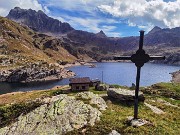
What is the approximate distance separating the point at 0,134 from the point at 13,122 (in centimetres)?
236

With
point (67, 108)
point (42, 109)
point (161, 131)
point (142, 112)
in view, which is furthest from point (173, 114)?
point (42, 109)

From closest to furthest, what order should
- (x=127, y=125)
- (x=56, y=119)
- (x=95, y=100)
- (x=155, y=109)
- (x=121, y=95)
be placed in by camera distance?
1. (x=127, y=125)
2. (x=56, y=119)
3. (x=95, y=100)
4. (x=155, y=109)
5. (x=121, y=95)

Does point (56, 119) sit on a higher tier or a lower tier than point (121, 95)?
lower

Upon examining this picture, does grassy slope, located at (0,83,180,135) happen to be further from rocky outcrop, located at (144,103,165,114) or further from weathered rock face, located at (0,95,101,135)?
weathered rock face, located at (0,95,101,135)

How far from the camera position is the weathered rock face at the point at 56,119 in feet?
91.4

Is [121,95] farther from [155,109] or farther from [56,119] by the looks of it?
[56,119]

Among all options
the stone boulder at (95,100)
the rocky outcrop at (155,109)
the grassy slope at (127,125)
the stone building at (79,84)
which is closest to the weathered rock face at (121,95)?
the grassy slope at (127,125)

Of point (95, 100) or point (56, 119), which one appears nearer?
point (56, 119)

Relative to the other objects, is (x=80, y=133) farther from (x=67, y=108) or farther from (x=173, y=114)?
(x=173, y=114)

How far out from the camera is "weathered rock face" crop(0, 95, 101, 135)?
1096 inches

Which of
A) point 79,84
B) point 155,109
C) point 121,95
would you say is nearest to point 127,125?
point 121,95

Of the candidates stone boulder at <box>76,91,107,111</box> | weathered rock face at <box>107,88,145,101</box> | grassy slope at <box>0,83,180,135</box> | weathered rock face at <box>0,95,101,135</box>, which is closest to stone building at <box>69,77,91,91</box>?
weathered rock face at <box>107,88,145,101</box>

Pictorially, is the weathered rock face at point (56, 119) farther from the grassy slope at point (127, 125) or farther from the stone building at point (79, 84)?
the stone building at point (79, 84)

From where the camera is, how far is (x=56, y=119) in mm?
29156
